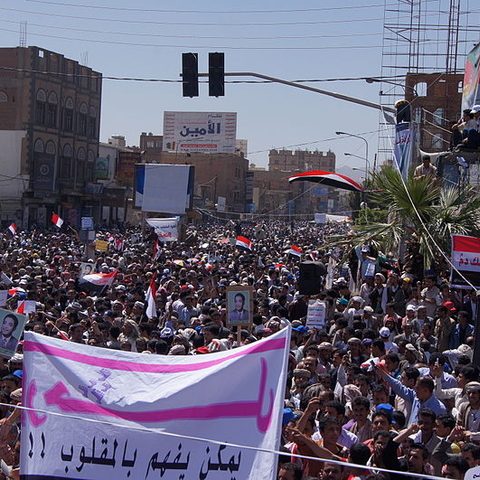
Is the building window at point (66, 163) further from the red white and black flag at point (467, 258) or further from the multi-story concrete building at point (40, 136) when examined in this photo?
the red white and black flag at point (467, 258)

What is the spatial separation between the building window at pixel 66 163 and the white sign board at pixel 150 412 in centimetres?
6278

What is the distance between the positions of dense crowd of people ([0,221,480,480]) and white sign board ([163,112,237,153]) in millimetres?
74409

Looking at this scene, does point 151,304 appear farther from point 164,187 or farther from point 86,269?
point 164,187

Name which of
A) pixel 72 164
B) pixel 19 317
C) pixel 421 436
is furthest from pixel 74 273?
pixel 72 164

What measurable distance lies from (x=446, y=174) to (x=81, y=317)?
915 cm

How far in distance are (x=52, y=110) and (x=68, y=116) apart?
248 centimetres

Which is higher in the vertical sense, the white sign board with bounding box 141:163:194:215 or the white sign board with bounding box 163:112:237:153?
the white sign board with bounding box 163:112:237:153

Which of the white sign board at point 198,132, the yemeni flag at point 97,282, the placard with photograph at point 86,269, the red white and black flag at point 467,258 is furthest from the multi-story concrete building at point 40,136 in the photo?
the red white and black flag at point 467,258

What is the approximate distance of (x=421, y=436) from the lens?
6629 millimetres

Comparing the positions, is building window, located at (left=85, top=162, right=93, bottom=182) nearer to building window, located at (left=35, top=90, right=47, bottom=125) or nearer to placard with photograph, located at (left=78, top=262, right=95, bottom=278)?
building window, located at (left=35, top=90, right=47, bottom=125)

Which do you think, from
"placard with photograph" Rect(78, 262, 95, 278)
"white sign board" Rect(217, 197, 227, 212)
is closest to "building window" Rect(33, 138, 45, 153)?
"white sign board" Rect(217, 197, 227, 212)

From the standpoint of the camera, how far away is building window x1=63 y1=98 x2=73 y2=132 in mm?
66688

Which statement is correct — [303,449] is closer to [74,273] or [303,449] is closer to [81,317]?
[81,317]

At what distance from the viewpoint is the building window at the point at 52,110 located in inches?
2534
